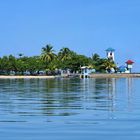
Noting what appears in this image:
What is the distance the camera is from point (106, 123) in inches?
730

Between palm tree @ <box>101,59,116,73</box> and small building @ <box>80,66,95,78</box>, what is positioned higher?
palm tree @ <box>101,59,116,73</box>

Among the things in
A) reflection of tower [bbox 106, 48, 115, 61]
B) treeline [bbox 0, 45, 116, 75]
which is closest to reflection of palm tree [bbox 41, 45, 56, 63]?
treeline [bbox 0, 45, 116, 75]

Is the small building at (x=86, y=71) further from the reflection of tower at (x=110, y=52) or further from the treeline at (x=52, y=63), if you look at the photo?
the reflection of tower at (x=110, y=52)

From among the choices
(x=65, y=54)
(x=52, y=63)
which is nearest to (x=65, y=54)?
(x=65, y=54)

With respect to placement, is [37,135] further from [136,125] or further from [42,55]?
[42,55]

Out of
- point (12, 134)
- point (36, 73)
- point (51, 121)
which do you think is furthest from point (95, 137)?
point (36, 73)

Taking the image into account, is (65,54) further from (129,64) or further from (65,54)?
(129,64)

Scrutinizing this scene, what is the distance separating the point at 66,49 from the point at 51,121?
5848 inches

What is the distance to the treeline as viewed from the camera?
164 m

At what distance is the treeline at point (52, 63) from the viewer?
164500 millimetres

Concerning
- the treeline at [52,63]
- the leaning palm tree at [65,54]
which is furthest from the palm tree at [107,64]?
the leaning palm tree at [65,54]

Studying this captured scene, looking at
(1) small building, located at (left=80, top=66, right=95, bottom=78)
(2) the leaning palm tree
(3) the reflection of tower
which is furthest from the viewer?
(3) the reflection of tower

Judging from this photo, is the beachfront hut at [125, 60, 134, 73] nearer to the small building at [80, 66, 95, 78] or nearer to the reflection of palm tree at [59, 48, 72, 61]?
the small building at [80, 66, 95, 78]

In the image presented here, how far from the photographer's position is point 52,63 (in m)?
163
